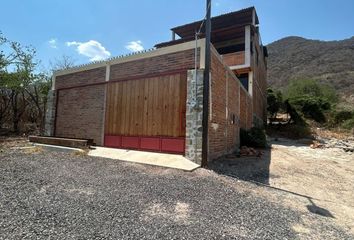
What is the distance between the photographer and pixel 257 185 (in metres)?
5.86

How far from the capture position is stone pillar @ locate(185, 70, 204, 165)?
23.2 feet

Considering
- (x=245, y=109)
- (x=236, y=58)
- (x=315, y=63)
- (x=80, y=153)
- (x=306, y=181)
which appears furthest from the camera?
(x=315, y=63)

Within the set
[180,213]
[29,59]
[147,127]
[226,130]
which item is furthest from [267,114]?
[180,213]

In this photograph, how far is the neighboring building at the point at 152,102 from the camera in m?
7.57

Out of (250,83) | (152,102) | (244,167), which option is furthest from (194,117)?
(250,83)

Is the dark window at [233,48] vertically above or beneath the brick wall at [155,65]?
above

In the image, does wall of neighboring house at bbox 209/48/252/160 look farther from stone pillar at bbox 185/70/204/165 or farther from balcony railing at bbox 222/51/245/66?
balcony railing at bbox 222/51/245/66

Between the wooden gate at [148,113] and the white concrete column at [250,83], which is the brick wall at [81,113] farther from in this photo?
→ the white concrete column at [250,83]

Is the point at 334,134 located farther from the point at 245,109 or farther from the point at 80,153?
the point at 80,153

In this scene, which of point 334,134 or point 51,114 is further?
point 334,134

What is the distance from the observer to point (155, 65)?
28.0ft

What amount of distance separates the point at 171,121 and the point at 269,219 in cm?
469

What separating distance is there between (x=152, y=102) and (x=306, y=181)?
543 centimetres

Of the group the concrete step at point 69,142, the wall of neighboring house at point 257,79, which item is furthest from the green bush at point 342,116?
the concrete step at point 69,142
